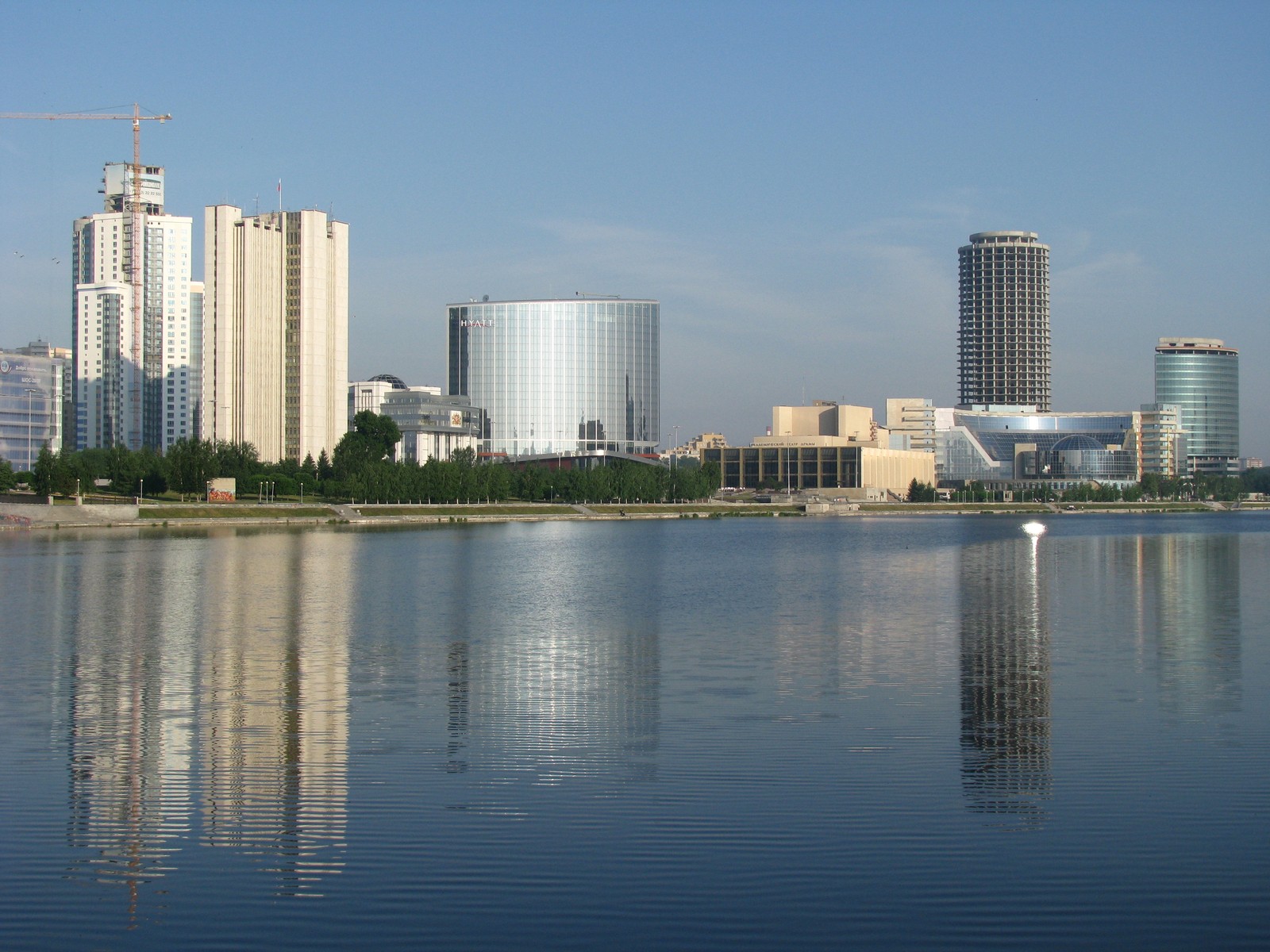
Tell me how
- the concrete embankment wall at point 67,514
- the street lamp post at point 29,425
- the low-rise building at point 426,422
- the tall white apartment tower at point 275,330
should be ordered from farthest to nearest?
1. the low-rise building at point 426,422
2. the tall white apartment tower at point 275,330
3. the street lamp post at point 29,425
4. the concrete embankment wall at point 67,514

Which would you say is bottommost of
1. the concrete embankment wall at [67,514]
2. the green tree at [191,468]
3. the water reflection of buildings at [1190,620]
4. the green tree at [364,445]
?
the water reflection of buildings at [1190,620]

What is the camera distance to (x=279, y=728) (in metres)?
17.2

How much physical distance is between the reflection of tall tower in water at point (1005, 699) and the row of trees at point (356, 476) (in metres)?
77.8

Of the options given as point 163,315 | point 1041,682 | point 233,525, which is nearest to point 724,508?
point 233,525

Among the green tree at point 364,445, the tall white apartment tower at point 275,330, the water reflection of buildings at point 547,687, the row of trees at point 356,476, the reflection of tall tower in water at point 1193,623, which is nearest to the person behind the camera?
the water reflection of buildings at point 547,687

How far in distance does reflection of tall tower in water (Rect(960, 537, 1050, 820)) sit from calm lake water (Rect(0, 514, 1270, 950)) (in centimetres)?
9

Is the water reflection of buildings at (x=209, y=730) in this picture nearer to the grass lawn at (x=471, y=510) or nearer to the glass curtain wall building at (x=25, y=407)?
the grass lawn at (x=471, y=510)

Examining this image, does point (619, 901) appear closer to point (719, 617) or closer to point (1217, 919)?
point (1217, 919)

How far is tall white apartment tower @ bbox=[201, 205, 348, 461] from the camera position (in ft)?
456

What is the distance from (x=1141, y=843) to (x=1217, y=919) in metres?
1.75

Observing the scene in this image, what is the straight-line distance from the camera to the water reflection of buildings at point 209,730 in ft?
39.5

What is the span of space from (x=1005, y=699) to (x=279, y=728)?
10.4 m

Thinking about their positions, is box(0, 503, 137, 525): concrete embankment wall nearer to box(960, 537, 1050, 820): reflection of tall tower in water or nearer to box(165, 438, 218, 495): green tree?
box(165, 438, 218, 495): green tree

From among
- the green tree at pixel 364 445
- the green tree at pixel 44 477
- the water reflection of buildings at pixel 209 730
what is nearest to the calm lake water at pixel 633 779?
the water reflection of buildings at pixel 209 730
